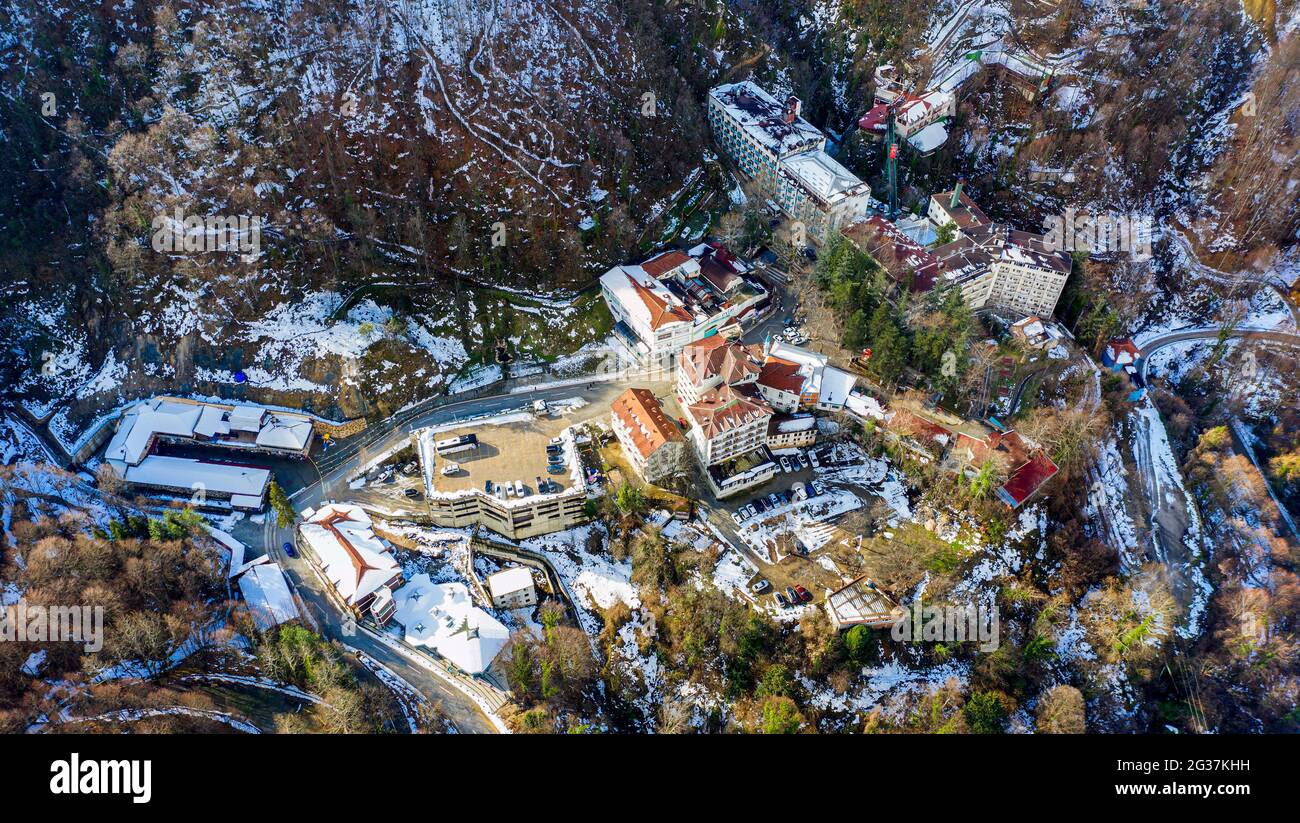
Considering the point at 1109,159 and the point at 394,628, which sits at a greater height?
the point at 1109,159

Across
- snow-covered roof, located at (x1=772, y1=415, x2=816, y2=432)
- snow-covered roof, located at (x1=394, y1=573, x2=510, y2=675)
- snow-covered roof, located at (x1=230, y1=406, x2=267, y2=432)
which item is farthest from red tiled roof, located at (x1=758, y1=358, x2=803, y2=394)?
snow-covered roof, located at (x1=230, y1=406, x2=267, y2=432)

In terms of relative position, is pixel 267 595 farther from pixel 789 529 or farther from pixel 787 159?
pixel 787 159

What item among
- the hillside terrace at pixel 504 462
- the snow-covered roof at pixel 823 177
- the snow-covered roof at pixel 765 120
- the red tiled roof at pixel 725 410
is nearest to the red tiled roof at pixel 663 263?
the snow-covered roof at pixel 823 177

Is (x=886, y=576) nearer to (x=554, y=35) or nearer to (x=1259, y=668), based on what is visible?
(x=1259, y=668)

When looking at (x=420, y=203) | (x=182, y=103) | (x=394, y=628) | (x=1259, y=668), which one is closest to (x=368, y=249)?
(x=420, y=203)

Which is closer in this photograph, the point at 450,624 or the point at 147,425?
the point at 450,624

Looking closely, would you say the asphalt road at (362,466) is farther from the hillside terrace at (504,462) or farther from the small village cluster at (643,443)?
the hillside terrace at (504,462)

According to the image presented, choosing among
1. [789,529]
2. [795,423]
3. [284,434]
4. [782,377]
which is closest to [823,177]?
[782,377]
